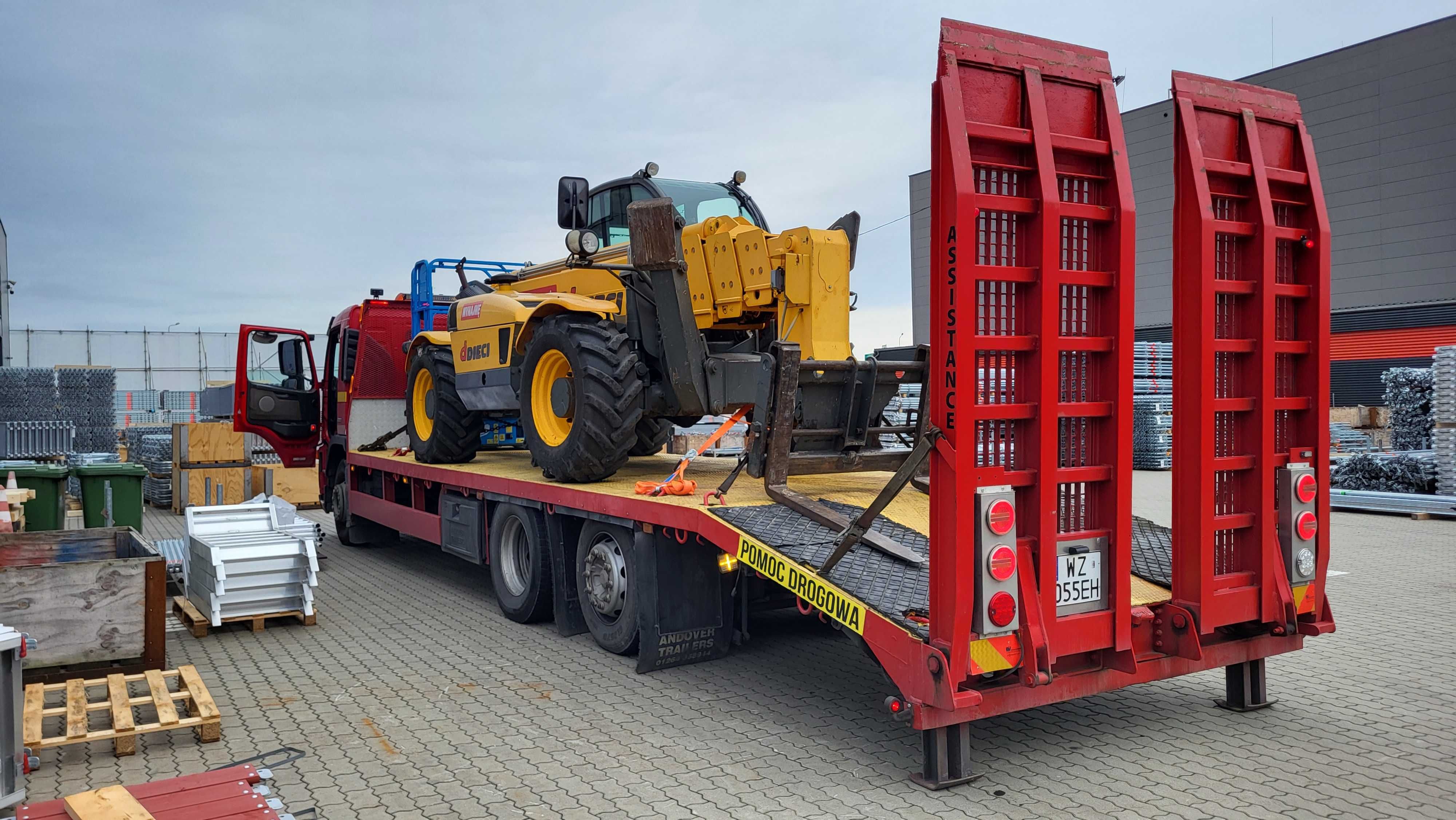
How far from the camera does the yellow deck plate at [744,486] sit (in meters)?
5.59

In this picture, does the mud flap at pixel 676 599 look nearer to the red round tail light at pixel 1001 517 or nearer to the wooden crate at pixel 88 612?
the red round tail light at pixel 1001 517

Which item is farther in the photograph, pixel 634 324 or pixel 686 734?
pixel 634 324

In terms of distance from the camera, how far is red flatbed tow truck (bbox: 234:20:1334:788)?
392 cm

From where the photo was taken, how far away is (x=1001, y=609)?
3.94 m

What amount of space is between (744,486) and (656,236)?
5.66 feet

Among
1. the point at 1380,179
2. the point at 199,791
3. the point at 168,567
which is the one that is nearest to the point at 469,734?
the point at 199,791

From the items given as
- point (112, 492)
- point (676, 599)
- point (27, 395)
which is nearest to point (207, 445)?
point (27, 395)

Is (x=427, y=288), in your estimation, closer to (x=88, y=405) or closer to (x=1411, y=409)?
(x=88, y=405)

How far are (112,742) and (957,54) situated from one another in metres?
5.18

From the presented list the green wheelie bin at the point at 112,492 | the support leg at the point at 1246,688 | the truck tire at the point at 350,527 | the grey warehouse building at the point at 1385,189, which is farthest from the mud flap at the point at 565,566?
the grey warehouse building at the point at 1385,189

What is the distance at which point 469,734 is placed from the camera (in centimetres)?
512

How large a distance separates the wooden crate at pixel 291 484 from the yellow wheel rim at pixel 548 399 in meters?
10.1

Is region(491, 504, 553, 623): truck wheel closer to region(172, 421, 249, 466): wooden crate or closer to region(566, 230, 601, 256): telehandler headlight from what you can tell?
region(566, 230, 601, 256): telehandler headlight

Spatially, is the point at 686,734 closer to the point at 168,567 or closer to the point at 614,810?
the point at 614,810
